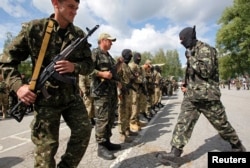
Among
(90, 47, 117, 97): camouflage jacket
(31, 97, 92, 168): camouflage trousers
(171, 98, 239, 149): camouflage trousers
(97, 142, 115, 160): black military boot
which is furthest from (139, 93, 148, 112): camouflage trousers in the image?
(31, 97, 92, 168): camouflage trousers

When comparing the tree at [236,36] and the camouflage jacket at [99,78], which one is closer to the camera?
the camouflage jacket at [99,78]

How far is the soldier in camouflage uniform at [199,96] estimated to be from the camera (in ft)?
15.0

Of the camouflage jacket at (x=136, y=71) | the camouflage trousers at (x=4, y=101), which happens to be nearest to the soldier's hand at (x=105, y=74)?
the camouflage jacket at (x=136, y=71)

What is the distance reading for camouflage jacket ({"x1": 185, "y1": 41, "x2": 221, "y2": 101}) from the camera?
4555 millimetres

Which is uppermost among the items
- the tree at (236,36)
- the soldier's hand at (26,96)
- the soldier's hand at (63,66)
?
the tree at (236,36)

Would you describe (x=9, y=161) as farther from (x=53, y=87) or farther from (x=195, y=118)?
(x=195, y=118)

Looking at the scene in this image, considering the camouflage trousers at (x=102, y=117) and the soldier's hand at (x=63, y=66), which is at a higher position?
the soldier's hand at (x=63, y=66)

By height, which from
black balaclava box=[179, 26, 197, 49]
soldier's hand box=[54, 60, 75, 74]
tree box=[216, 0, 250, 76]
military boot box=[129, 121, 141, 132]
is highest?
tree box=[216, 0, 250, 76]

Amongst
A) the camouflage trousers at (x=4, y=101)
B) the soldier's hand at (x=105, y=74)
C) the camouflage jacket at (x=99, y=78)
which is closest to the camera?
the soldier's hand at (x=105, y=74)

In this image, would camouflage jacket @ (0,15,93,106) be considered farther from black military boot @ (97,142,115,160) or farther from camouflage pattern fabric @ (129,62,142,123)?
camouflage pattern fabric @ (129,62,142,123)

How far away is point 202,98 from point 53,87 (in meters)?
2.52

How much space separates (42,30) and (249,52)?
47746 millimetres

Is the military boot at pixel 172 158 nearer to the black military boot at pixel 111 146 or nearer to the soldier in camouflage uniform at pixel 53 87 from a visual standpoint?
the black military boot at pixel 111 146

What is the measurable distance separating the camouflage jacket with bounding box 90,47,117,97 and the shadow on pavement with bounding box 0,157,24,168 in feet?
5.47
